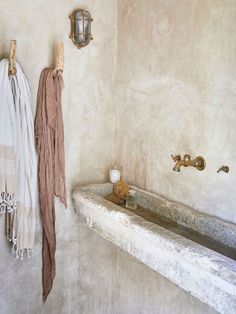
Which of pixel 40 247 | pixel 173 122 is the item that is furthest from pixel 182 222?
pixel 40 247

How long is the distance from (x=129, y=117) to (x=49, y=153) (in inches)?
25.5

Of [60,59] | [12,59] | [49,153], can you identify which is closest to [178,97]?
[60,59]

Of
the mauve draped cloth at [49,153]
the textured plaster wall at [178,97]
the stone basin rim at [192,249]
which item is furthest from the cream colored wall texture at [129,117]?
the stone basin rim at [192,249]

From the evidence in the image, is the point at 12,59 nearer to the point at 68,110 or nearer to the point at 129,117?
the point at 68,110

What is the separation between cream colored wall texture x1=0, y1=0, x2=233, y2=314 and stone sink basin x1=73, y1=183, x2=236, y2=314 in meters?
0.10

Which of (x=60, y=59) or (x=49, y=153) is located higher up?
(x=60, y=59)

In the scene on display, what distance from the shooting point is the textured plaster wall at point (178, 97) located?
1.67 m

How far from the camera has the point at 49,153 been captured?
204 centimetres

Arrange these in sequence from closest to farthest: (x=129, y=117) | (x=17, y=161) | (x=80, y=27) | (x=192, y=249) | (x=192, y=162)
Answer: (x=192, y=249) → (x=192, y=162) → (x=17, y=161) → (x=80, y=27) → (x=129, y=117)

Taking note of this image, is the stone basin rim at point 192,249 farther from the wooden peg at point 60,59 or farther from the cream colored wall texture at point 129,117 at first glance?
the wooden peg at point 60,59

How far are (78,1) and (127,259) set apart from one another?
179 cm

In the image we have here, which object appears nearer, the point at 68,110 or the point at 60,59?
the point at 60,59

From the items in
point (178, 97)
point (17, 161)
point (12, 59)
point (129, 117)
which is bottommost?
point (17, 161)

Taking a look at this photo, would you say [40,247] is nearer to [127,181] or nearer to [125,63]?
[127,181]
